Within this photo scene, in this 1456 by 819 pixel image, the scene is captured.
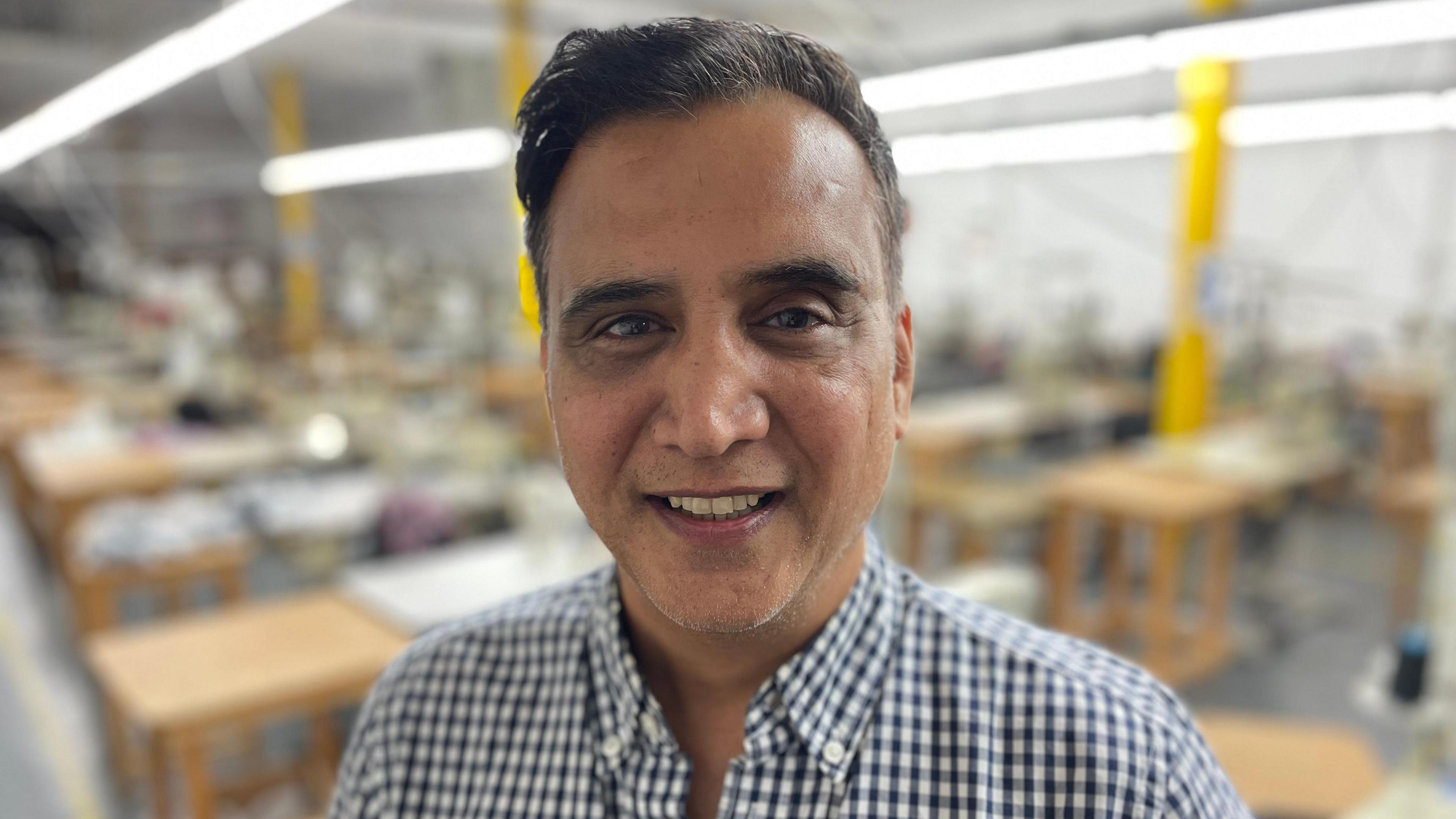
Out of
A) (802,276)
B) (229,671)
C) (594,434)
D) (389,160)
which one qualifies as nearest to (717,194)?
(802,276)

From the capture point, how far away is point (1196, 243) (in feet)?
14.4

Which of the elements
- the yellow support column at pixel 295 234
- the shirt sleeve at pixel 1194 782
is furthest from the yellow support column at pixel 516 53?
the yellow support column at pixel 295 234

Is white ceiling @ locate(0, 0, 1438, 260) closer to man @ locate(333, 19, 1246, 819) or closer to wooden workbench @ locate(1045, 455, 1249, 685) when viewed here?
wooden workbench @ locate(1045, 455, 1249, 685)

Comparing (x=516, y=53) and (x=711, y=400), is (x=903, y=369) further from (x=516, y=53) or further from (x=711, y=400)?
(x=516, y=53)

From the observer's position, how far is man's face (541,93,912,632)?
0.69m

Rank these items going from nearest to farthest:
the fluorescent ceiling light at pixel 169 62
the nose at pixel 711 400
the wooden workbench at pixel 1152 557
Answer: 1. the nose at pixel 711 400
2. the fluorescent ceiling light at pixel 169 62
3. the wooden workbench at pixel 1152 557

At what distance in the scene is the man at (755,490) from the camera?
2.27 ft

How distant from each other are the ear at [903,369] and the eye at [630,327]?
21 centimetres

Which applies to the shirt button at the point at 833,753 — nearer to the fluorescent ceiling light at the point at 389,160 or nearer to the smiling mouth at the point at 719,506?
the smiling mouth at the point at 719,506

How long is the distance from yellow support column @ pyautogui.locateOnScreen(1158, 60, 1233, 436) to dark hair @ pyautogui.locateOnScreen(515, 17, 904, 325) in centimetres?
403

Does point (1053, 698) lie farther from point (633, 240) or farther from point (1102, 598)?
point (1102, 598)

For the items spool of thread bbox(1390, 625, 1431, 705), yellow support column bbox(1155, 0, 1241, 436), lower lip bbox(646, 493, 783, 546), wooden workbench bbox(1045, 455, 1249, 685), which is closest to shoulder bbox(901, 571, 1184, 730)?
lower lip bbox(646, 493, 783, 546)

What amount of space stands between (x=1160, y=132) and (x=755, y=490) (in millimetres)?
8449

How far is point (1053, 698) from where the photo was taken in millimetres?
774
